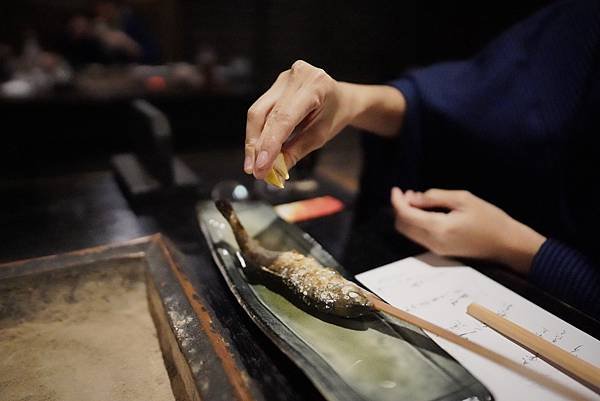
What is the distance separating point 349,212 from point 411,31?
3.29m

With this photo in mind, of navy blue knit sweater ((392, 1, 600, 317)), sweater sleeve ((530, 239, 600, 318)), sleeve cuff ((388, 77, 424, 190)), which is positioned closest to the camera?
sweater sleeve ((530, 239, 600, 318))

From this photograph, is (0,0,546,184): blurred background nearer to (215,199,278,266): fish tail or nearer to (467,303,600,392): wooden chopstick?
(215,199,278,266): fish tail

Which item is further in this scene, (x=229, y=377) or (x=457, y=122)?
(x=457, y=122)

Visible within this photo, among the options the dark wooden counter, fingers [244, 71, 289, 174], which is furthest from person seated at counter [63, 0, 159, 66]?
fingers [244, 71, 289, 174]

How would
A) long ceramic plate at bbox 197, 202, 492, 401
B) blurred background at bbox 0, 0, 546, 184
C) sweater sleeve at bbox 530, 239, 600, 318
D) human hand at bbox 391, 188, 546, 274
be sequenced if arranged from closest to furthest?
long ceramic plate at bbox 197, 202, 492, 401, sweater sleeve at bbox 530, 239, 600, 318, human hand at bbox 391, 188, 546, 274, blurred background at bbox 0, 0, 546, 184

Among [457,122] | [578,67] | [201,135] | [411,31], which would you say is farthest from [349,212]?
[411,31]

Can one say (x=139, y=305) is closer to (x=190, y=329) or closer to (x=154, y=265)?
(x=154, y=265)

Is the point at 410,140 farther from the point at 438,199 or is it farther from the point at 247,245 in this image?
the point at 247,245

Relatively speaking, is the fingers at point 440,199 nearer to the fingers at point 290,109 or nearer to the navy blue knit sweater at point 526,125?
the navy blue knit sweater at point 526,125

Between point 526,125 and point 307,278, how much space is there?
1.24 meters

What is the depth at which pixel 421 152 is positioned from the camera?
75.3 inches

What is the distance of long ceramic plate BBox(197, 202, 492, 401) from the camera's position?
0.83m

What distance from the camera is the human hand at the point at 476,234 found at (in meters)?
1.37

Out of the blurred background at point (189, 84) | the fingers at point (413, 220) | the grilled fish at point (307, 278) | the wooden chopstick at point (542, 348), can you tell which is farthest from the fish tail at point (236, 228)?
the blurred background at point (189, 84)
